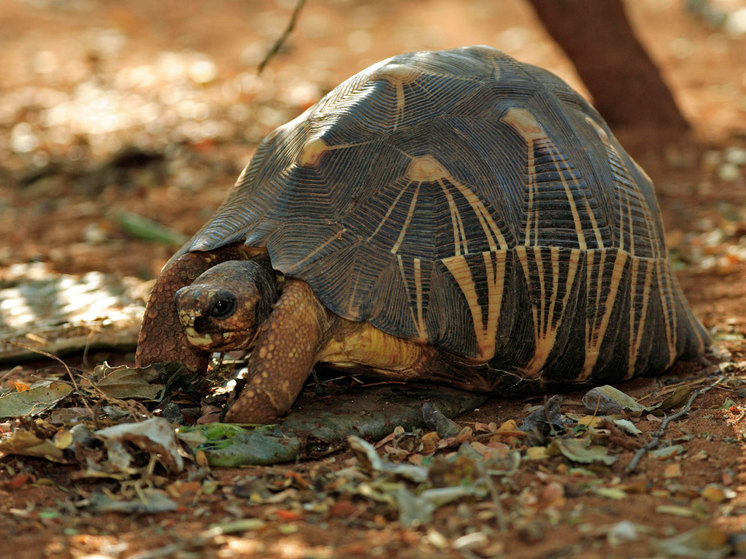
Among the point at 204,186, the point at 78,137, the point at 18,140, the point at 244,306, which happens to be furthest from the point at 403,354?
the point at 18,140

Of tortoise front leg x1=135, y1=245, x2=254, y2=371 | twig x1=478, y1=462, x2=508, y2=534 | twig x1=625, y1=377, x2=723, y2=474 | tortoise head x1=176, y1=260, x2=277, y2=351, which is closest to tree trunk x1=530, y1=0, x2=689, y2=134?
twig x1=625, y1=377, x2=723, y2=474

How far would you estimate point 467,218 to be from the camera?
3402 millimetres

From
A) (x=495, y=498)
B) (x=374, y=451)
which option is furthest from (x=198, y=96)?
(x=495, y=498)

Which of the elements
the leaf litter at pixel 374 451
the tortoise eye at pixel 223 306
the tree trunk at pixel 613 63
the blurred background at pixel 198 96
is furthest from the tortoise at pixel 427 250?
the tree trunk at pixel 613 63

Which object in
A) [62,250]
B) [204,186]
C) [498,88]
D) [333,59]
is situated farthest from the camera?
[333,59]

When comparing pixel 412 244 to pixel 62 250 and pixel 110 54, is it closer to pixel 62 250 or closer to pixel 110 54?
pixel 62 250

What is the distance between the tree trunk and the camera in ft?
26.3

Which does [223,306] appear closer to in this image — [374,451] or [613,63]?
[374,451]

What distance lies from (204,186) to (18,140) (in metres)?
3.00

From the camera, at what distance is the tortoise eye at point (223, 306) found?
3.14m

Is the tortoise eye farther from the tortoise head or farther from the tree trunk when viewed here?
the tree trunk

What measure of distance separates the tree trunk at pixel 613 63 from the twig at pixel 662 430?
5094mm

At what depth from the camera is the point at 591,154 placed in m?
3.79

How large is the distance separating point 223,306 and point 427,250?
81 centimetres
